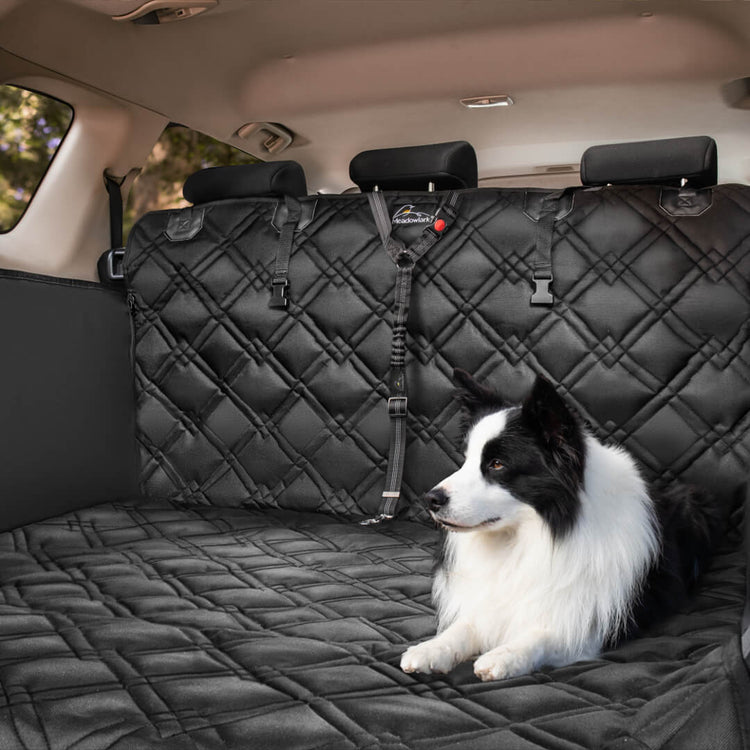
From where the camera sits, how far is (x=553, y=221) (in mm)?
2764

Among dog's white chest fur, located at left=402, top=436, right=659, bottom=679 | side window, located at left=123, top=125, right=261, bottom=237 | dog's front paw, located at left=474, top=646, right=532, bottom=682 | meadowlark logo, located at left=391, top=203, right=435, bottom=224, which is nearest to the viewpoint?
dog's front paw, located at left=474, top=646, right=532, bottom=682

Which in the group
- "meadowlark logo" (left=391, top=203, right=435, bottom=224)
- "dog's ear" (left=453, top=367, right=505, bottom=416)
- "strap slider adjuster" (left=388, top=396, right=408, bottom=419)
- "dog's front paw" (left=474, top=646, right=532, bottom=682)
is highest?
"meadowlark logo" (left=391, top=203, right=435, bottom=224)

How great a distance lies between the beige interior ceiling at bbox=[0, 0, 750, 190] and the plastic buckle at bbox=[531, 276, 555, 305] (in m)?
0.88

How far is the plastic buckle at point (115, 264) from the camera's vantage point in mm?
3320

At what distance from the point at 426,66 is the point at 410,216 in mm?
677

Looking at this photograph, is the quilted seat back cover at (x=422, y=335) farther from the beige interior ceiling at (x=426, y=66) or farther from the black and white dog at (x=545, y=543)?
the black and white dog at (x=545, y=543)

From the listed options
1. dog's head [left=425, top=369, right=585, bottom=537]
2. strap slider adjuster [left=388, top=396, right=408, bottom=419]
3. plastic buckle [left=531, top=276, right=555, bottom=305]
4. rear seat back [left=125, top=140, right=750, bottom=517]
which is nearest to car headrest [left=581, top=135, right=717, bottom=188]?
rear seat back [left=125, top=140, right=750, bottom=517]

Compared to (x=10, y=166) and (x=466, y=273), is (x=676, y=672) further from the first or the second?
(x=10, y=166)

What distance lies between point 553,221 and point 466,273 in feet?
1.05

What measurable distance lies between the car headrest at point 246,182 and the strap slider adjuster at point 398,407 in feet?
2.97

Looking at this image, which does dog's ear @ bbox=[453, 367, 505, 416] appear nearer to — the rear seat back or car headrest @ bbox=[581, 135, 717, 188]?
the rear seat back

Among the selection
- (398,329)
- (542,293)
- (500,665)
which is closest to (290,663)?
(500,665)

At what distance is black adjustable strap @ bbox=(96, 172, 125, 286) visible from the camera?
333 cm

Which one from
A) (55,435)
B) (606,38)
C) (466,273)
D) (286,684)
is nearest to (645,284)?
(466,273)
